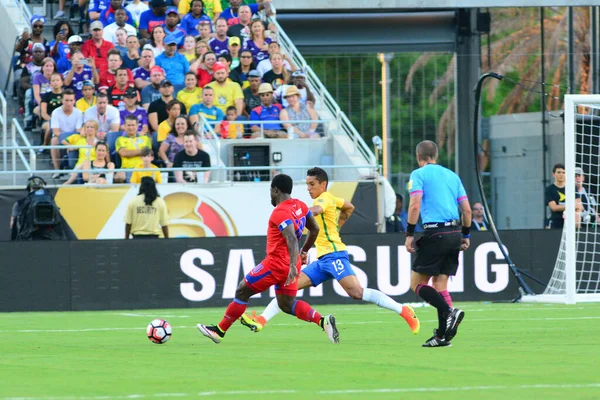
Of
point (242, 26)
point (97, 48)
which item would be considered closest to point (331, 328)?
point (97, 48)

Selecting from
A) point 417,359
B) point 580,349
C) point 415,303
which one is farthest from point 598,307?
point 417,359

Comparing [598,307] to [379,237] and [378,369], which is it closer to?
[379,237]

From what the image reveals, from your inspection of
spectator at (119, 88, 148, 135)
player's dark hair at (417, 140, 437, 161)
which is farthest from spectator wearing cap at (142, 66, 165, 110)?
player's dark hair at (417, 140, 437, 161)

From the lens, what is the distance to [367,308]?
18906mm

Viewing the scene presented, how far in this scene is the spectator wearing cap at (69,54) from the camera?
23172 mm

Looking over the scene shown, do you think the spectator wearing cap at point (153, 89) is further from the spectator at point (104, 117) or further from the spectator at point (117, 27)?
the spectator at point (117, 27)

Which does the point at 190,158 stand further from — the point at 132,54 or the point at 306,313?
the point at 306,313

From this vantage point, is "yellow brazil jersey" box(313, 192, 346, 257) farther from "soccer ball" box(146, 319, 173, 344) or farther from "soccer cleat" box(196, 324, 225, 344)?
"soccer ball" box(146, 319, 173, 344)

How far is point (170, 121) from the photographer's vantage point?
22.0 metres

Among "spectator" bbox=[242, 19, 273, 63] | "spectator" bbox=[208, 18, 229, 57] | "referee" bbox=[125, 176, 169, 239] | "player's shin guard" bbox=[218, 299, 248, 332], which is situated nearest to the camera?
"player's shin guard" bbox=[218, 299, 248, 332]

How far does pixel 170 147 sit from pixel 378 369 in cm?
1324

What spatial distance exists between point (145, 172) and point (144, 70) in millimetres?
2930

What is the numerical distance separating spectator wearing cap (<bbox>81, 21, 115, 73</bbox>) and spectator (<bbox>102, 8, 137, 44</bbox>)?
1.86ft

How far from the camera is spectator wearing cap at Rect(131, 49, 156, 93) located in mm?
23266
